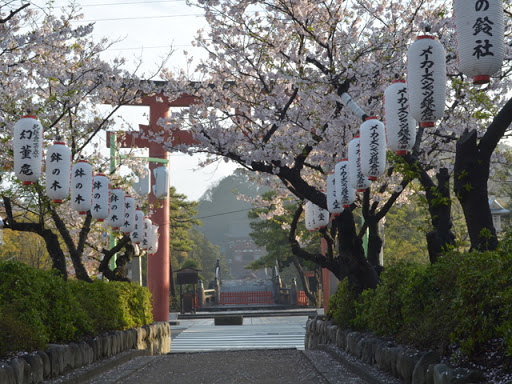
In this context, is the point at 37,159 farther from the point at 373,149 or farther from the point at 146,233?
the point at 146,233

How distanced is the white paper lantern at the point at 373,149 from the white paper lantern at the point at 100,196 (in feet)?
21.8

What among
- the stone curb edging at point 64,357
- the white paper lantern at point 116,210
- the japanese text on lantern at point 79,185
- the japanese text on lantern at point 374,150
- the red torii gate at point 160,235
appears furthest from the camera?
the red torii gate at point 160,235

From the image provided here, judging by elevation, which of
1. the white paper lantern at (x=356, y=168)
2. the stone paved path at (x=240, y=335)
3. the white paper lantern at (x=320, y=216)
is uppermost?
the white paper lantern at (x=356, y=168)

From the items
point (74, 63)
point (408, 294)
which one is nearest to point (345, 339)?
point (408, 294)

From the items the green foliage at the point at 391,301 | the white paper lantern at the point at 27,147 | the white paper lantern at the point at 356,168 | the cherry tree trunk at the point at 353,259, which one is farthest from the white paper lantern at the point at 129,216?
the green foliage at the point at 391,301

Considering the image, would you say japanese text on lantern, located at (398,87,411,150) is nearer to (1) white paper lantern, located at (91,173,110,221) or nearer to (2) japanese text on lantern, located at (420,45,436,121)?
(2) japanese text on lantern, located at (420,45,436,121)

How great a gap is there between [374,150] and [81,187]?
643cm

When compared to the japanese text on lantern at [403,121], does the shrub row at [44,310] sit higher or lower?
lower

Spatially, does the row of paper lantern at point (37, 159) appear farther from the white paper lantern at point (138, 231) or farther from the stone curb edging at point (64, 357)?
the white paper lantern at point (138, 231)

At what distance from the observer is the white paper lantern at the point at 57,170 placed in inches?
456

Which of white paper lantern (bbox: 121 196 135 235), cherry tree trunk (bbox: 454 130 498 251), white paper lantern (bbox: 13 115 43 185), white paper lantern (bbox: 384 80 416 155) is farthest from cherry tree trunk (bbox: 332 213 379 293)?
white paper lantern (bbox: 121 196 135 235)

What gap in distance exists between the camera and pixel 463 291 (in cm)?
529

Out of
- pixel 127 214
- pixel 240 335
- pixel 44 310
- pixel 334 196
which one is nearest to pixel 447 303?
pixel 44 310

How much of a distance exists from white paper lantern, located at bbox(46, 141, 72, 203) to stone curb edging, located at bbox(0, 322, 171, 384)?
9.63 ft
